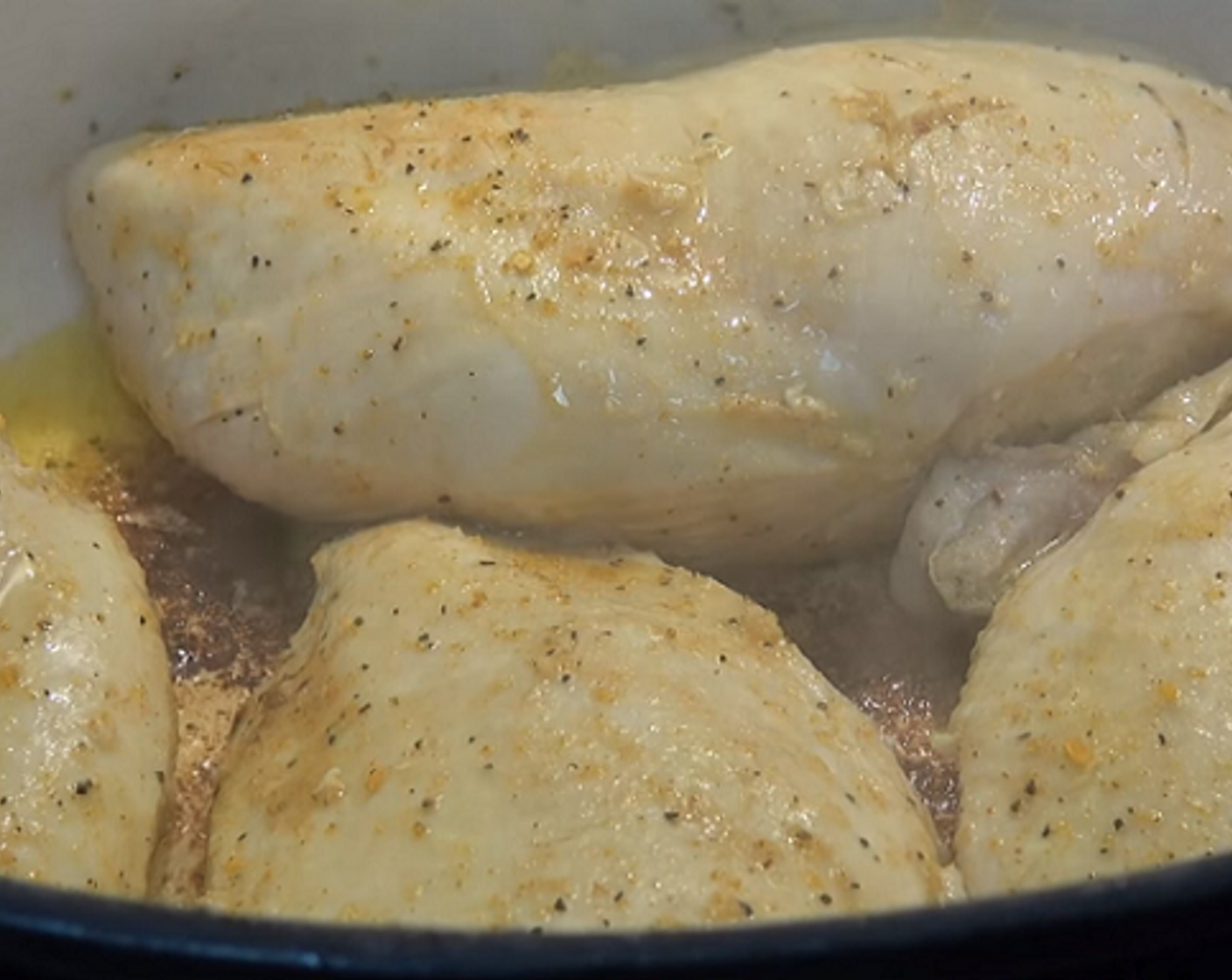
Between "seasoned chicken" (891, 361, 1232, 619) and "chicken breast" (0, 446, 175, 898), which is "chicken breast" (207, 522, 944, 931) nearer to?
"chicken breast" (0, 446, 175, 898)

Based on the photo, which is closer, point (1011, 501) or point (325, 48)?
point (1011, 501)

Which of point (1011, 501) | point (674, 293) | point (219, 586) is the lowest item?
point (219, 586)

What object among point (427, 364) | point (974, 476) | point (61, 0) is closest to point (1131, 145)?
point (974, 476)

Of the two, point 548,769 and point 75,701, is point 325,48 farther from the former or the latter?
point 548,769

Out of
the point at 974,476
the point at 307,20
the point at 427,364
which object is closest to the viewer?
the point at 427,364

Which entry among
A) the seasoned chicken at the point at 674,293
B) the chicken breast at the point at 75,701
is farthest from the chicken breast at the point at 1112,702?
the chicken breast at the point at 75,701

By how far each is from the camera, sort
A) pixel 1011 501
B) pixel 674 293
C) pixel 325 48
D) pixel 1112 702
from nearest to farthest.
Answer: pixel 1112 702, pixel 674 293, pixel 1011 501, pixel 325 48

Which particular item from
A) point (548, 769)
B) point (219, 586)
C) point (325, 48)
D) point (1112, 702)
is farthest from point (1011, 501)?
point (325, 48)

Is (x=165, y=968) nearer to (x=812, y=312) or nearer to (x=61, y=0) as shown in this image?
(x=812, y=312)
